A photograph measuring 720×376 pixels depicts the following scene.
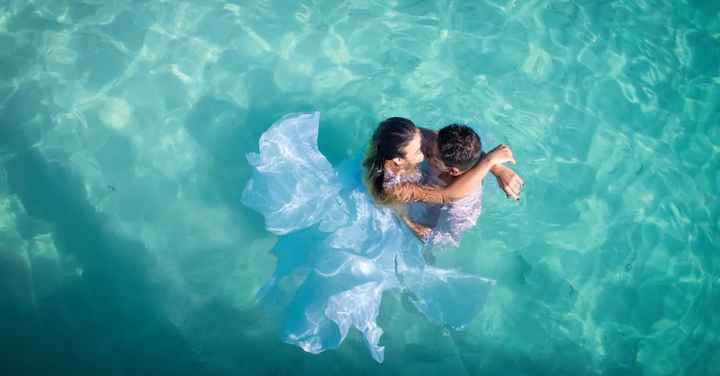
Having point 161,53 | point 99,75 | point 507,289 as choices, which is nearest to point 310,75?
point 161,53

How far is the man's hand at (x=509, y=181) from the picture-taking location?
4.02 metres

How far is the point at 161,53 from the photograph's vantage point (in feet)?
19.2

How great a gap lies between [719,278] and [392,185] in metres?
4.27

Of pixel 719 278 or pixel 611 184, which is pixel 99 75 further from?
pixel 719 278

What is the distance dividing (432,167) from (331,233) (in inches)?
45.1

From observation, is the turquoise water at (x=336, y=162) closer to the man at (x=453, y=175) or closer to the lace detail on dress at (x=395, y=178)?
the man at (x=453, y=175)

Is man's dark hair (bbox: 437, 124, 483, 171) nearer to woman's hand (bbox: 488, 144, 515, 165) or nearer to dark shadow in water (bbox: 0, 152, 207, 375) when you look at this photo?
woman's hand (bbox: 488, 144, 515, 165)

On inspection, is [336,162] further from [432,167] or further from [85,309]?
[85,309]

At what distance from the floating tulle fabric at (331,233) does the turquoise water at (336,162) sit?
0.44 meters

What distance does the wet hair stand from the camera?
3.64 m

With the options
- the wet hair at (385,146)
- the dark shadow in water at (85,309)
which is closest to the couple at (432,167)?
the wet hair at (385,146)

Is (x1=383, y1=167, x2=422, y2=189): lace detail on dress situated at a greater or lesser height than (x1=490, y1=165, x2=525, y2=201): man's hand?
greater

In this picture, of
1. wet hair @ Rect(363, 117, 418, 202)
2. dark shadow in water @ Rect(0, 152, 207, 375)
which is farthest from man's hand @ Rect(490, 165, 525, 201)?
dark shadow in water @ Rect(0, 152, 207, 375)

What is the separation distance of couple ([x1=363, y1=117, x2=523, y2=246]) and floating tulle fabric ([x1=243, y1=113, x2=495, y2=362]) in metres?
0.41
